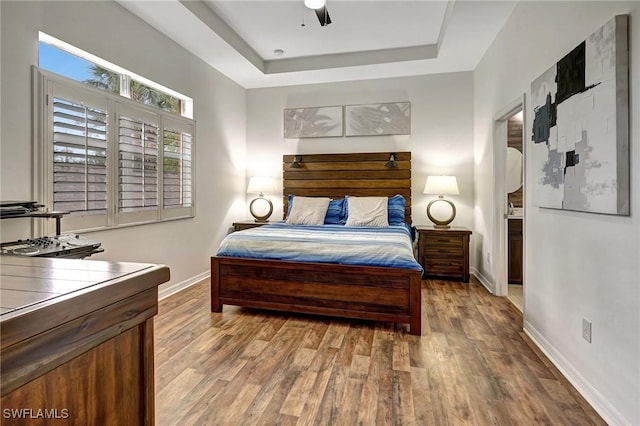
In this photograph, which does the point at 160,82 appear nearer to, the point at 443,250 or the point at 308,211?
the point at 308,211

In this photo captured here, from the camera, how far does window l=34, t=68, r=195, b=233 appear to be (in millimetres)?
2428

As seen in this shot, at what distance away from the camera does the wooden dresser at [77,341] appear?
60 centimetres

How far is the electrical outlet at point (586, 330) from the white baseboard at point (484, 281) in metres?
1.85

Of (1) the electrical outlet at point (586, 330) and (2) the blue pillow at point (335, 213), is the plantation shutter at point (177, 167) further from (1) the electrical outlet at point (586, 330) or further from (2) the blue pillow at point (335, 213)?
(1) the electrical outlet at point (586, 330)

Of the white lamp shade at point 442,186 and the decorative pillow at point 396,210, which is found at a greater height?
the white lamp shade at point 442,186

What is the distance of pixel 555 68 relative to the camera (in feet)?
7.27

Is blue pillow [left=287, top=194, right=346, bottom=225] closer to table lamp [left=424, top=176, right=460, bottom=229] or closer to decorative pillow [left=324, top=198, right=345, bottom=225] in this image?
decorative pillow [left=324, top=198, right=345, bottom=225]

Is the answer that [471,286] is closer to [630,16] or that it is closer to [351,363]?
[351,363]

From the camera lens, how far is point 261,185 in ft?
16.3

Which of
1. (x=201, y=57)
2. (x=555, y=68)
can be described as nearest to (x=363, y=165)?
(x=201, y=57)

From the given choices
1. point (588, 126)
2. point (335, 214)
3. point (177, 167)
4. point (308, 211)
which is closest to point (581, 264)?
point (588, 126)

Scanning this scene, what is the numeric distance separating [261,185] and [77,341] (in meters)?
4.35

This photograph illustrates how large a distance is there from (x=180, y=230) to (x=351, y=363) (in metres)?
2.60

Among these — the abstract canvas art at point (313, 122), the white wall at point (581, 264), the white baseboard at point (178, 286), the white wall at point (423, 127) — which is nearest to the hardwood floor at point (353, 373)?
the white wall at point (581, 264)
